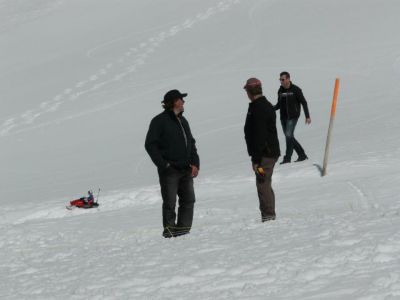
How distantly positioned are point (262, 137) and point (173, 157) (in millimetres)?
915

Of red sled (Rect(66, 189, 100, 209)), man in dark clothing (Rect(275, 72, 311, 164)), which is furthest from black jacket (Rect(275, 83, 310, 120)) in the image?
red sled (Rect(66, 189, 100, 209))

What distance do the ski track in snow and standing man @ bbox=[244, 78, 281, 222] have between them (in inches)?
567

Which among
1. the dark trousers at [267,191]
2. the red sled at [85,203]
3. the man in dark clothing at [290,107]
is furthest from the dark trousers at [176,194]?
the man in dark clothing at [290,107]

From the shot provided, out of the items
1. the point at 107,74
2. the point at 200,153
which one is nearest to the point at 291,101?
the point at 200,153

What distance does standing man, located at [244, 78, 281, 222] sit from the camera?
7.32m

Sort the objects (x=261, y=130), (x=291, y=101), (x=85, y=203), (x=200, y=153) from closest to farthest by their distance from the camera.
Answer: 1. (x=261, y=130)
2. (x=85, y=203)
3. (x=291, y=101)
4. (x=200, y=153)

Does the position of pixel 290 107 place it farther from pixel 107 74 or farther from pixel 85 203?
pixel 107 74

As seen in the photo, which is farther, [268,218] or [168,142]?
[268,218]

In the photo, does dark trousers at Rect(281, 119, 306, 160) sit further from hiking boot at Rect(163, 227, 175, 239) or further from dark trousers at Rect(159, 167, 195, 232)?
hiking boot at Rect(163, 227, 175, 239)

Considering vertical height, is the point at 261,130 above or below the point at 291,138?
below

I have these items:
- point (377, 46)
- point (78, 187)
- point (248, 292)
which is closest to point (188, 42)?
point (377, 46)

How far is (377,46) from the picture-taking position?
2338 centimetres

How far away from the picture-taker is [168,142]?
742cm

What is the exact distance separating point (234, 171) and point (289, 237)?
19.1ft
